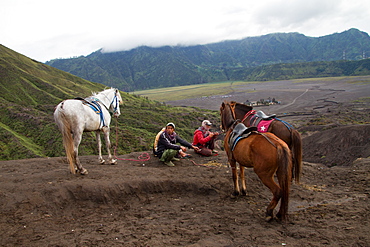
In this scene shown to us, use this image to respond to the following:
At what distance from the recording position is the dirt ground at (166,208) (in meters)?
5.04

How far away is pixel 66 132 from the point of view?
25.7ft

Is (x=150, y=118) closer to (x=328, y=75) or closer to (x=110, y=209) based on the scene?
(x=110, y=209)

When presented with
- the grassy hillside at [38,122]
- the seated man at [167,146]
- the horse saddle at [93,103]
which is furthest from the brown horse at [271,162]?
the grassy hillside at [38,122]

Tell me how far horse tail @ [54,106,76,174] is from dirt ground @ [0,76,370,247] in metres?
0.62

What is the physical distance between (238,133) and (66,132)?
5309mm

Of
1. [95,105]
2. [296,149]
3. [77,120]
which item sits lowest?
[296,149]

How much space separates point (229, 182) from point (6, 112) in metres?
23.7

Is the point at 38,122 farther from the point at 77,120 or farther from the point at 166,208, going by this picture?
the point at 166,208

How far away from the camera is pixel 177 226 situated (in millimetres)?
5695

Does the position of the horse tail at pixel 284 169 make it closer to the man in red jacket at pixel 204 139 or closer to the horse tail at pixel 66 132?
the man in red jacket at pixel 204 139

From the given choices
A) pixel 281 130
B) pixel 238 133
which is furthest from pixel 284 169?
pixel 281 130

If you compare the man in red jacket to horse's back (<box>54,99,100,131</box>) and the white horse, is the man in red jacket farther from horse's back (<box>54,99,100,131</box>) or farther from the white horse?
horse's back (<box>54,99,100,131</box>)

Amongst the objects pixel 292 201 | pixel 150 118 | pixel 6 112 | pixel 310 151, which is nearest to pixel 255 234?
pixel 292 201

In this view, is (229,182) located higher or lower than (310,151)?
higher
